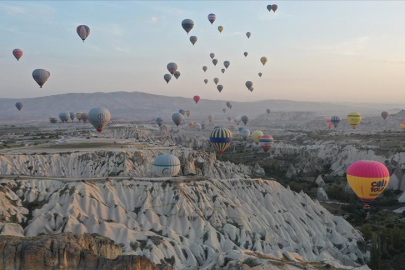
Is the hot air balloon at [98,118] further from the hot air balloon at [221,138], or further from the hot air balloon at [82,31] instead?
the hot air balloon at [221,138]

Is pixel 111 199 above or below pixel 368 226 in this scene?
above

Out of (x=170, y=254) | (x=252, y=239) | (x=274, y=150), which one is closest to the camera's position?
(x=170, y=254)

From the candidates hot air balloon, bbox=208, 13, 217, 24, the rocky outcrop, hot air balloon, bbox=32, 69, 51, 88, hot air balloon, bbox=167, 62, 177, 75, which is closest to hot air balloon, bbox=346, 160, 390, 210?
the rocky outcrop

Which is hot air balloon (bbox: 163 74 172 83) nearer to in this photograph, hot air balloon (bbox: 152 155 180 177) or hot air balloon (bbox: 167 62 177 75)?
hot air balloon (bbox: 167 62 177 75)

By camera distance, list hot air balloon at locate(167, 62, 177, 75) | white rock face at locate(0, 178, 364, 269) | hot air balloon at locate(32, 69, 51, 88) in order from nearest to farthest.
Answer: white rock face at locate(0, 178, 364, 269)
hot air balloon at locate(32, 69, 51, 88)
hot air balloon at locate(167, 62, 177, 75)

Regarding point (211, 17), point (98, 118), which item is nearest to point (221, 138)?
point (98, 118)

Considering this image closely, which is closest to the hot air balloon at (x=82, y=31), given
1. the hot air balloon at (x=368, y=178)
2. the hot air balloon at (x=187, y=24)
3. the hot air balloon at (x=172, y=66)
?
the hot air balloon at (x=187, y=24)

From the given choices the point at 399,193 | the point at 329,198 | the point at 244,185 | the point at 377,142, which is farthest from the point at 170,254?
the point at 377,142

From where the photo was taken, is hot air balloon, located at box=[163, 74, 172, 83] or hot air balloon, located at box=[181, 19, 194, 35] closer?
hot air balloon, located at box=[181, 19, 194, 35]

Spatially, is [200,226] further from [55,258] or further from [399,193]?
[399,193]
